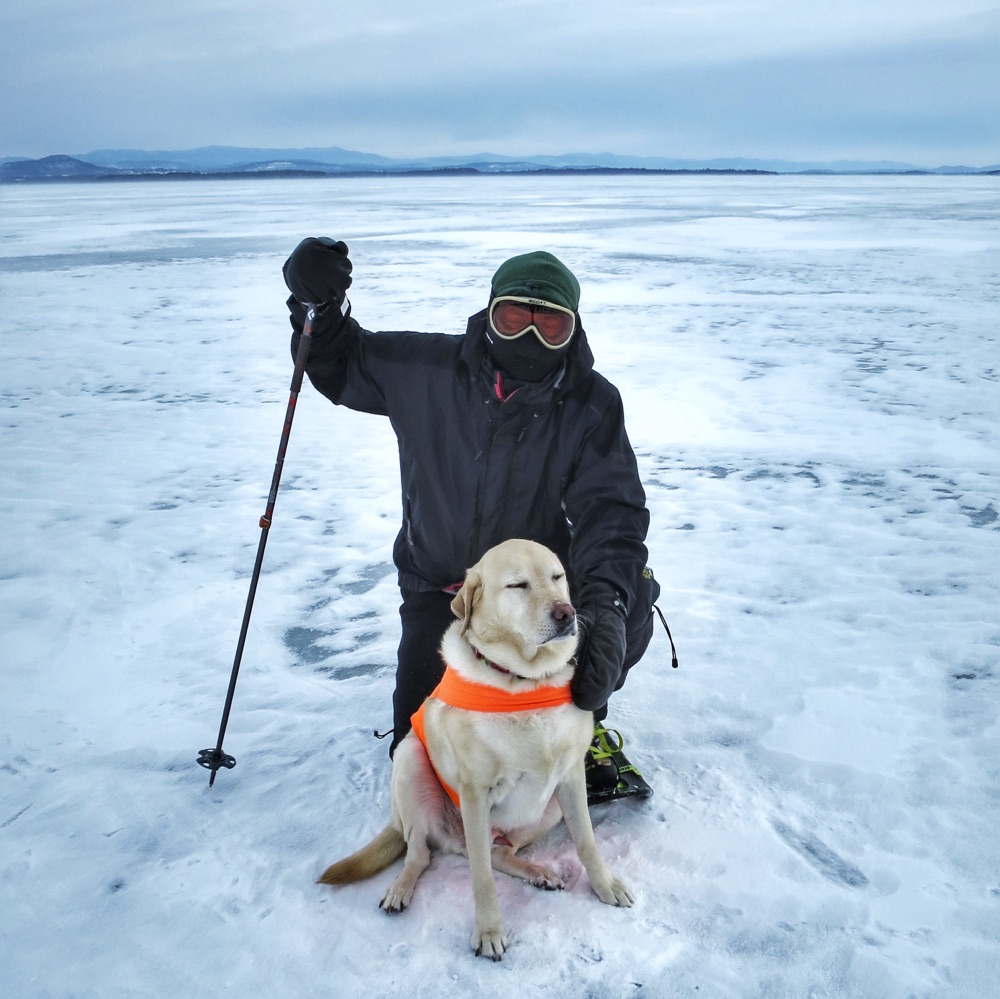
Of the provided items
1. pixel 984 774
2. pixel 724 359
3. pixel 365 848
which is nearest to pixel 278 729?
pixel 365 848

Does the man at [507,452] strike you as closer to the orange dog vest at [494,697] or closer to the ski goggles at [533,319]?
the ski goggles at [533,319]

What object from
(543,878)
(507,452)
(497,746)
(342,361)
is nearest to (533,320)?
(507,452)

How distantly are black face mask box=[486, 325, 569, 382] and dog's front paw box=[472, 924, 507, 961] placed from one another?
157 centimetres

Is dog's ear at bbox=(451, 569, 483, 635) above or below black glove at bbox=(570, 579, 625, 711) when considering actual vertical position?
above

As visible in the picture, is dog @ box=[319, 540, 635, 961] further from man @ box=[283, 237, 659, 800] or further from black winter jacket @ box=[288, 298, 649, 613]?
black winter jacket @ box=[288, 298, 649, 613]

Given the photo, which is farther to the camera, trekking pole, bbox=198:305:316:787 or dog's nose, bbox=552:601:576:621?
trekking pole, bbox=198:305:316:787

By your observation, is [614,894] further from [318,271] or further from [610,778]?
[318,271]

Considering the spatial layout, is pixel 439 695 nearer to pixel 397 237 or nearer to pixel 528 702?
pixel 528 702

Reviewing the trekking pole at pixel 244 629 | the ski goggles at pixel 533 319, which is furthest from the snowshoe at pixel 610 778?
the ski goggles at pixel 533 319

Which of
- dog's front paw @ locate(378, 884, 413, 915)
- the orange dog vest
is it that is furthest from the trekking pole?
the orange dog vest

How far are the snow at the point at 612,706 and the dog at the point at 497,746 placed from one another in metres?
0.08

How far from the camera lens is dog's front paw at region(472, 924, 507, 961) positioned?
82.0 inches

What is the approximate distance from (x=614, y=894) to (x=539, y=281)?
1.73 metres

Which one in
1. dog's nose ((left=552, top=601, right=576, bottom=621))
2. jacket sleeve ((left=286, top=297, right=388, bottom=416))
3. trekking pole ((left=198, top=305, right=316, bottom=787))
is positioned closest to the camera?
dog's nose ((left=552, top=601, right=576, bottom=621))
